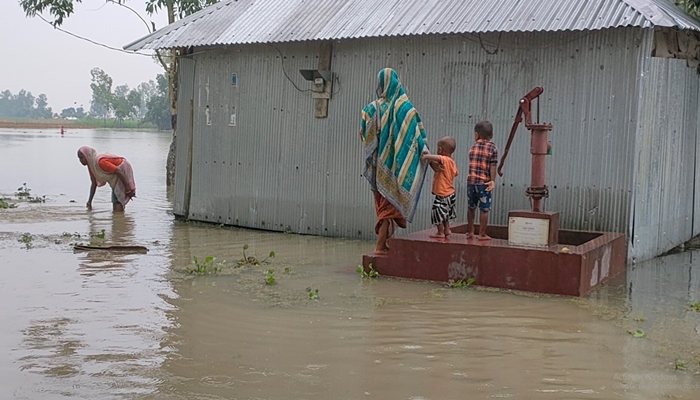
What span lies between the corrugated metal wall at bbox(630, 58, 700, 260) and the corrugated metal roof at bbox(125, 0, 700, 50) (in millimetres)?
690

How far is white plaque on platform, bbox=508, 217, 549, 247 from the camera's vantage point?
7.58 metres

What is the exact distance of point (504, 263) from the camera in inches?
299

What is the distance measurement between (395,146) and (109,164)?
7.51m

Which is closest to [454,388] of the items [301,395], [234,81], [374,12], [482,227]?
[301,395]

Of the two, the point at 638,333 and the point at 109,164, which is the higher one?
the point at 109,164

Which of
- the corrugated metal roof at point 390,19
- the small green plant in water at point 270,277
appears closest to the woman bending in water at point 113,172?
the corrugated metal roof at point 390,19

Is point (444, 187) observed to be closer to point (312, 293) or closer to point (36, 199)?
point (312, 293)

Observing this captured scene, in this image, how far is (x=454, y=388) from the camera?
483 cm

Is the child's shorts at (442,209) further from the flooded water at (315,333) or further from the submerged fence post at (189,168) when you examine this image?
the submerged fence post at (189,168)

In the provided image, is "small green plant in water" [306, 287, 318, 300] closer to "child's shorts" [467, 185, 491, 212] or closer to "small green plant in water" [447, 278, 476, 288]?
"small green plant in water" [447, 278, 476, 288]

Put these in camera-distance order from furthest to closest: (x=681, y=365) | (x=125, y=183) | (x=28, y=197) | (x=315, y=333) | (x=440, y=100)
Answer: (x=28, y=197)
(x=125, y=183)
(x=440, y=100)
(x=315, y=333)
(x=681, y=365)

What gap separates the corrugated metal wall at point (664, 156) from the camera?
8969mm

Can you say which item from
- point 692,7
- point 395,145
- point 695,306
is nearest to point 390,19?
point 395,145

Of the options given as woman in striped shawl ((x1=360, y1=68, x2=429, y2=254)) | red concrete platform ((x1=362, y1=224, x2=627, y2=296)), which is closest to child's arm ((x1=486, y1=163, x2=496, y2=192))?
red concrete platform ((x1=362, y1=224, x2=627, y2=296))
